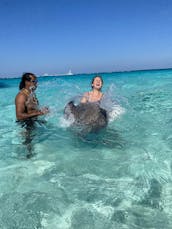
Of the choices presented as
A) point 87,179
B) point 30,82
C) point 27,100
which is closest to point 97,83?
point 30,82

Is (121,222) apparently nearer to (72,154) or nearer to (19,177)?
(19,177)

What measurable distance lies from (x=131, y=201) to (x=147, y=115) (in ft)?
17.8

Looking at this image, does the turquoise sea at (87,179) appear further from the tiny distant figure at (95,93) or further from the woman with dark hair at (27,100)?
the tiny distant figure at (95,93)

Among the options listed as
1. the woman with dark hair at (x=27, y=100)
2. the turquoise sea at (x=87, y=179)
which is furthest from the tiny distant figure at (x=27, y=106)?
the turquoise sea at (x=87, y=179)

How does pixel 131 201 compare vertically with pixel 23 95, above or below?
below

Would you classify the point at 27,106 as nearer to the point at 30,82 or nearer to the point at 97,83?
the point at 30,82

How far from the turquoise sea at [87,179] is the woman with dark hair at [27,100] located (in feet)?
1.18

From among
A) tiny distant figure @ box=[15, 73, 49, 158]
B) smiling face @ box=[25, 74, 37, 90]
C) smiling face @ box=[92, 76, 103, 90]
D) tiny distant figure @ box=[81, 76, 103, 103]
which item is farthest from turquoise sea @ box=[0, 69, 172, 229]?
smiling face @ box=[92, 76, 103, 90]

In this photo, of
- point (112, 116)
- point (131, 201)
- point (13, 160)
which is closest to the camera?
point (131, 201)

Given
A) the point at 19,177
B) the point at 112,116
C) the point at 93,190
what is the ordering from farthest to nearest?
the point at 112,116 < the point at 19,177 < the point at 93,190

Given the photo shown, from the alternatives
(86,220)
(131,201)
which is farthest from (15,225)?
(131,201)

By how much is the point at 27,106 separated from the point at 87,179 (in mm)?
Answer: 2530

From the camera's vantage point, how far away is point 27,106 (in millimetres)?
6059

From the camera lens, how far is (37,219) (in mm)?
3139
